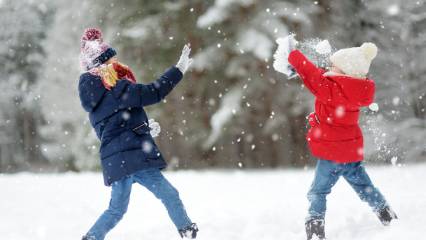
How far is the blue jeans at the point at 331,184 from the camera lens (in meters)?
4.64

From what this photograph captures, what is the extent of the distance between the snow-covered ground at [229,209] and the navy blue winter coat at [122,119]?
3.84 ft

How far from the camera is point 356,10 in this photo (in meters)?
12.5

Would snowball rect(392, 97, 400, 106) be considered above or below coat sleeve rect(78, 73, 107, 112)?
above

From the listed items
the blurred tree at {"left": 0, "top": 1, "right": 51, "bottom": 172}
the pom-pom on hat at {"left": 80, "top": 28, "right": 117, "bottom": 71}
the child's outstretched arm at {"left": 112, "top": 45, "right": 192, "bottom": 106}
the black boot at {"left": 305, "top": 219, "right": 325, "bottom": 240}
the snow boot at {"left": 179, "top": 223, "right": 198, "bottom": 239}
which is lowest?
the black boot at {"left": 305, "top": 219, "right": 325, "bottom": 240}

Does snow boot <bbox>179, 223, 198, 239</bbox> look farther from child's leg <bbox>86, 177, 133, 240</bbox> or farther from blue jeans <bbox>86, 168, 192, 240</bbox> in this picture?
child's leg <bbox>86, 177, 133, 240</bbox>

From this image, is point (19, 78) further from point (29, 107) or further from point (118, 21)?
point (118, 21)

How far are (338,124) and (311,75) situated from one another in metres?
0.50

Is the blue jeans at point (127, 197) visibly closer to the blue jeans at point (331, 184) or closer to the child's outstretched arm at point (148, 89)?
the child's outstretched arm at point (148, 89)

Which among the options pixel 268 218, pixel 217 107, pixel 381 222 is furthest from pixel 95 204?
pixel 217 107

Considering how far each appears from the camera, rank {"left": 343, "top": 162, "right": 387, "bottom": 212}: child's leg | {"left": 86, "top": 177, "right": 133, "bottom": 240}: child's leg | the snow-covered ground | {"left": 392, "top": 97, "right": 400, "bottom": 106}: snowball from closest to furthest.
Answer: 1. {"left": 86, "top": 177, "right": 133, "bottom": 240}: child's leg
2. {"left": 343, "top": 162, "right": 387, "bottom": 212}: child's leg
3. the snow-covered ground
4. {"left": 392, "top": 97, "right": 400, "bottom": 106}: snowball

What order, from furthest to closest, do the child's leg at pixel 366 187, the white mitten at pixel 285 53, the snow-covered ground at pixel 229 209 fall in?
1. the snow-covered ground at pixel 229 209
2. the child's leg at pixel 366 187
3. the white mitten at pixel 285 53

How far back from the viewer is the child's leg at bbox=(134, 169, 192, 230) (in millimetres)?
4648

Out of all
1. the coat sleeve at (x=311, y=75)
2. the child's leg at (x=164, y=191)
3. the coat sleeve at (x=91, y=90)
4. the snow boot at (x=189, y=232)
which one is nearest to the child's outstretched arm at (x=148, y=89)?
the coat sleeve at (x=91, y=90)

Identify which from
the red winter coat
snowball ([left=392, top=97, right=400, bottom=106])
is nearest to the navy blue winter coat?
the red winter coat
